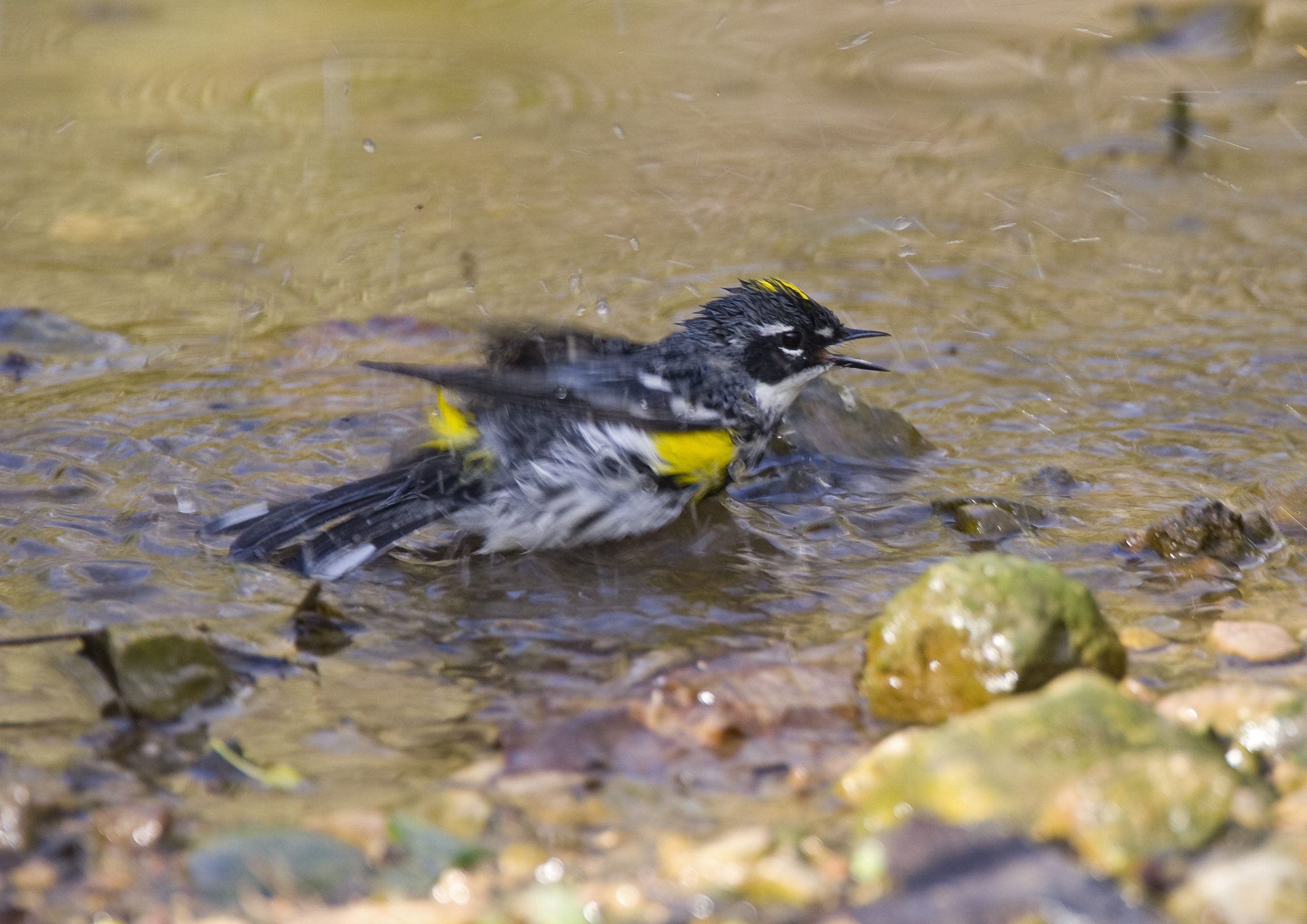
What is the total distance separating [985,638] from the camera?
10.7 feet

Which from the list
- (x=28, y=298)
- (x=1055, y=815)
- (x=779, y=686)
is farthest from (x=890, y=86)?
(x=1055, y=815)

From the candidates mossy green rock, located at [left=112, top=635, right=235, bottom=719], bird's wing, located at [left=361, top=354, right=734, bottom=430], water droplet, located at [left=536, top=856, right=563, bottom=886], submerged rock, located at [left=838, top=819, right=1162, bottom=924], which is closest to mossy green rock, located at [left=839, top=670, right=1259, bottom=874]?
submerged rock, located at [left=838, top=819, right=1162, bottom=924]

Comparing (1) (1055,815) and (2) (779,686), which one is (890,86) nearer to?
(2) (779,686)

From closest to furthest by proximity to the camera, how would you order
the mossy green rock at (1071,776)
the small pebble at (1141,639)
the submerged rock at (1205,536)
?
1. the mossy green rock at (1071,776)
2. the small pebble at (1141,639)
3. the submerged rock at (1205,536)

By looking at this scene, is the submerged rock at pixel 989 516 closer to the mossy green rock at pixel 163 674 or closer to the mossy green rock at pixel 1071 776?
the mossy green rock at pixel 1071 776

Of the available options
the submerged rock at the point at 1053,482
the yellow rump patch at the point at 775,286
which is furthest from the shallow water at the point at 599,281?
the yellow rump patch at the point at 775,286

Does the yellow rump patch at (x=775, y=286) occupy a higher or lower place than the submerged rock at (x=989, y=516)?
higher

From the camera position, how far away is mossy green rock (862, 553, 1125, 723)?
325 cm

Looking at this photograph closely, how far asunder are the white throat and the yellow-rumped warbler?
0.01 m

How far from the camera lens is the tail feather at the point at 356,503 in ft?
14.4

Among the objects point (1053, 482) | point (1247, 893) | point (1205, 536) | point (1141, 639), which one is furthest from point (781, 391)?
point (1247, 893)

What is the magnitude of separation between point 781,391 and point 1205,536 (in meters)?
1.58

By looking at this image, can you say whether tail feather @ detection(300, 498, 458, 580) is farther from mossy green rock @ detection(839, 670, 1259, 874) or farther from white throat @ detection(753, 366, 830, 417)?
mossy green rock @ detection(839, 670, 1259, 874)

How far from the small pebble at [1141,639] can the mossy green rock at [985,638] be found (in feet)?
1.18
